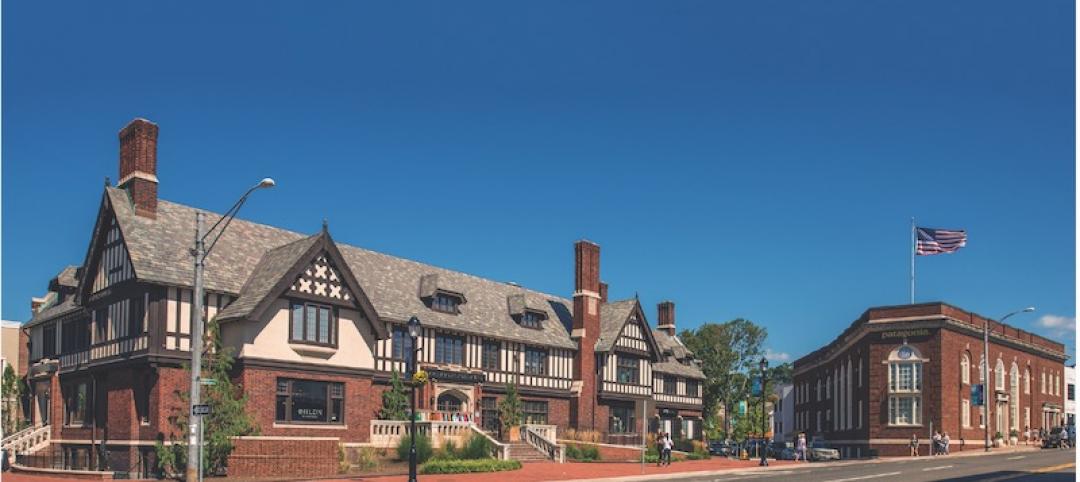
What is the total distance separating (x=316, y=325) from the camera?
40.6 meters

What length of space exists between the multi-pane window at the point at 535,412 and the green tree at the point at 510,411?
2299 mm

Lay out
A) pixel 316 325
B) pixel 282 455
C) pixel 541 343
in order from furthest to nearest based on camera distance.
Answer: pixel 541 343 → pixel 316 325 → pixel 282 455

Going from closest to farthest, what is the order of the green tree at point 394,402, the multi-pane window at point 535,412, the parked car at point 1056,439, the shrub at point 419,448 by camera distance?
the shrub at point 419,448
the green tree at point 394,402
the multi-pane window at point 535,412
the parked car at point 1056,439

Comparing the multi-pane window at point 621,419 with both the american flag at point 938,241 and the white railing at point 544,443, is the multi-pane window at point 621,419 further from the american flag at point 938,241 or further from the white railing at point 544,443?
the american flag at point 938,241

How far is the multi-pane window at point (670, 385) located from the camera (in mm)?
70125

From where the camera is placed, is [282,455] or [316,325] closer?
[282,455]

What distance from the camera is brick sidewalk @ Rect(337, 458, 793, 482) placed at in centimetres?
3609

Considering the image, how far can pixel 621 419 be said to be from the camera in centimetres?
6222

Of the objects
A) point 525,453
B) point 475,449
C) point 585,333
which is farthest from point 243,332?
point 585,333

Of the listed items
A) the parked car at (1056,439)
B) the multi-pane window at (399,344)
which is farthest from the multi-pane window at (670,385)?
the multi-pane window at (399,344)

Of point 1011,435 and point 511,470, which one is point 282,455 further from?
point 1011,435

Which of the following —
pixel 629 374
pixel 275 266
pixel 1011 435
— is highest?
pixel 275 266

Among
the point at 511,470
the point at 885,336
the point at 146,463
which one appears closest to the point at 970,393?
the point at 885,336

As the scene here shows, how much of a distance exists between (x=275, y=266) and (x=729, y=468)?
2100 cm
